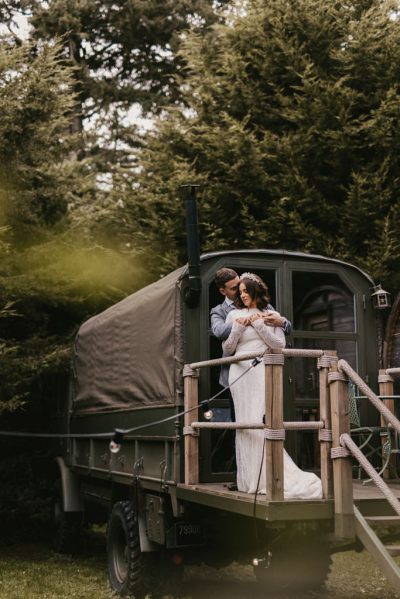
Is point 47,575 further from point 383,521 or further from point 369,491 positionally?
point 383,521

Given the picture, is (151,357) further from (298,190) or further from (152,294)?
(298,190)

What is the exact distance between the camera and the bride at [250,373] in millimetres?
5938

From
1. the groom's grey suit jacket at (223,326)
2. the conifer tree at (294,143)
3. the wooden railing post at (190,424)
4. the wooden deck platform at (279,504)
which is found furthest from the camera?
the conifer tree at (294,143)

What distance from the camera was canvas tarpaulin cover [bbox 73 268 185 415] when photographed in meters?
7.11

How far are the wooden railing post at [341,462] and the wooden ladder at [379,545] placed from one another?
7 cm

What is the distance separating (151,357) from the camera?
25.0 feet

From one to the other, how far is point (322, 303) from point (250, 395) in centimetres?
287

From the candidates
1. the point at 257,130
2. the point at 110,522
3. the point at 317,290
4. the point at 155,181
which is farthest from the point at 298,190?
the point at 110,522

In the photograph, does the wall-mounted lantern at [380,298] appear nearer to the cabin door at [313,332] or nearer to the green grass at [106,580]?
the cabin door at [313,332]

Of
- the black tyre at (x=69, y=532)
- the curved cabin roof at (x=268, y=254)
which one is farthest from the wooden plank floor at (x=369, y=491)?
the black tyre at (x=69, y=532)

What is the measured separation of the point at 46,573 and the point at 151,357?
11.9 ft

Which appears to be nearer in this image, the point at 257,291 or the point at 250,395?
the point at 250,395

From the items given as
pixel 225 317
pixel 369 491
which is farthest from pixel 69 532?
pixel 369 491

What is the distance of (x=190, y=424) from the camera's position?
6559 millimetres
